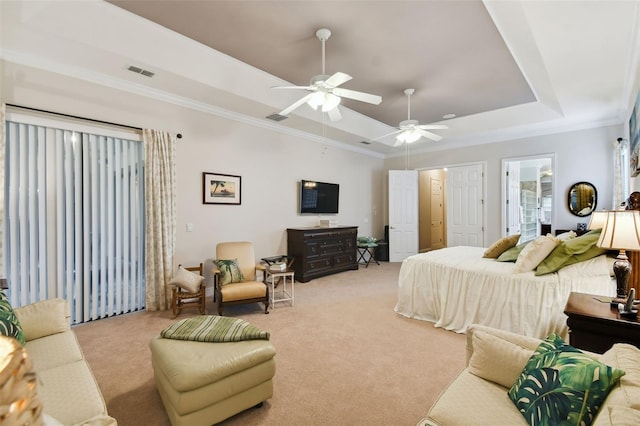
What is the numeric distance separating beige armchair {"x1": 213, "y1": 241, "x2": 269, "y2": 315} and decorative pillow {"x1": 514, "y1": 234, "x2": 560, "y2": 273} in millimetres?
2856

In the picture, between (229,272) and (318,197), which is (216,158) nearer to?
(229,272)

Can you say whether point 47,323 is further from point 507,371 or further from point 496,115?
point 496,115

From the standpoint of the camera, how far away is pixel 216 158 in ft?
15.2

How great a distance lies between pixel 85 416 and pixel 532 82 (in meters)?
5.40

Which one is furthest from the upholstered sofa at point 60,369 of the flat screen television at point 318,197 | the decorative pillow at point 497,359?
the flat screen television at point 318,197

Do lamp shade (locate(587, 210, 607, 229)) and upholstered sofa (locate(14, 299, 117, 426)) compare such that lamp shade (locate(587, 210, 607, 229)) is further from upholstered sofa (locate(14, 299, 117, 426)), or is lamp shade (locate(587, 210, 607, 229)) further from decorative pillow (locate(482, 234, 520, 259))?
upholstered sofa (locate(14, 299, 117, 426))

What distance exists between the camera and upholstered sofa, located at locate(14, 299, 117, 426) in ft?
4.44

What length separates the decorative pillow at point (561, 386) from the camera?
1072 millimetres

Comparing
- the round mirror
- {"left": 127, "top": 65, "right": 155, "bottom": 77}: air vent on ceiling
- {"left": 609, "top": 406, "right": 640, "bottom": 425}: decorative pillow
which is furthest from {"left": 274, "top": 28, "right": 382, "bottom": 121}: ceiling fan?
the round mirror

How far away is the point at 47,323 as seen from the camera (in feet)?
7.06

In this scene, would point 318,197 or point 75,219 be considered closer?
point 75,219

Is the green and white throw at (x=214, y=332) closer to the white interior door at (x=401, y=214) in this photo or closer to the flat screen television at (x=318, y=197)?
the flat screen television at (x=318, y=197)

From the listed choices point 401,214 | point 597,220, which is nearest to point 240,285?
point 597,220

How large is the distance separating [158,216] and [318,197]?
311 centimetres
